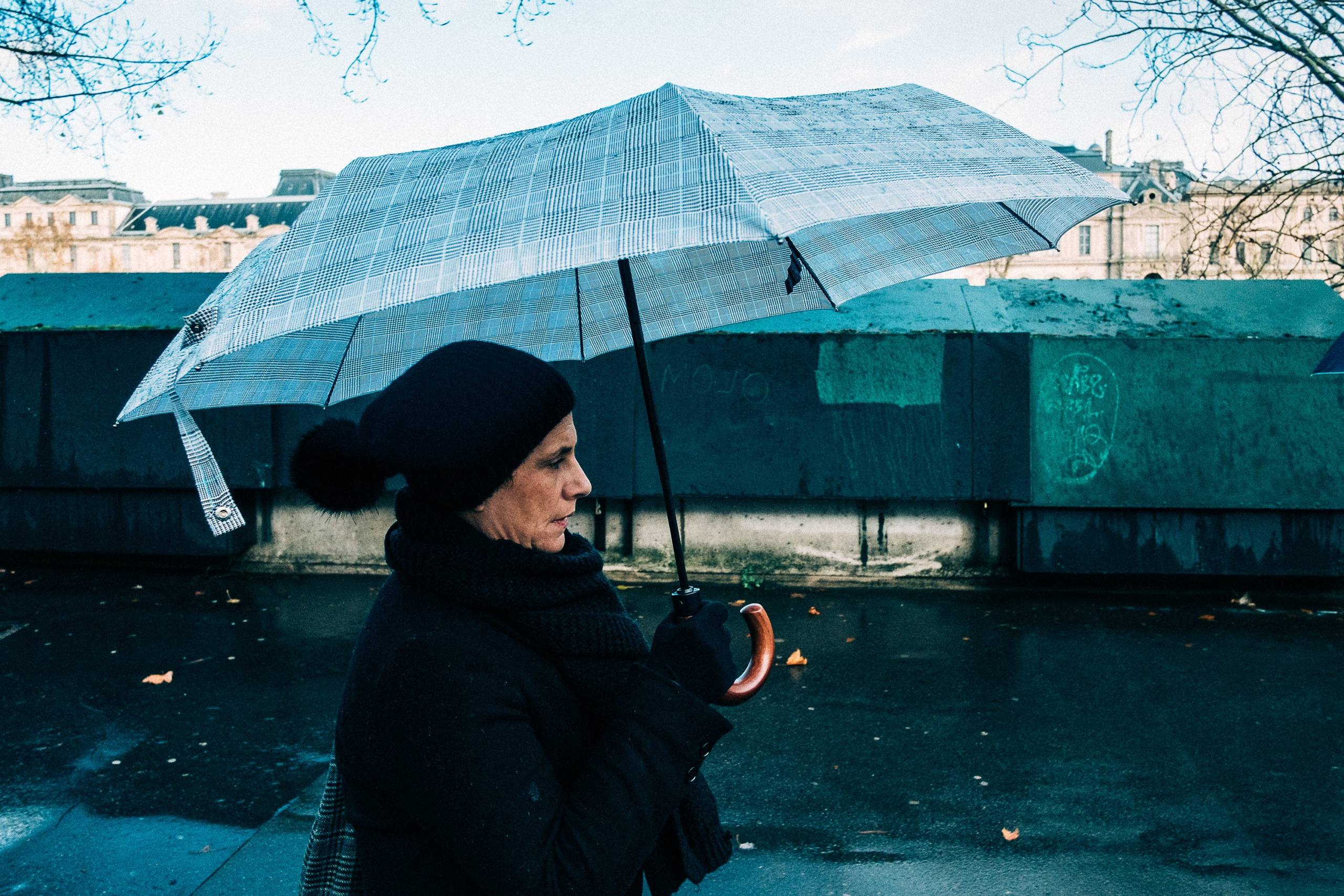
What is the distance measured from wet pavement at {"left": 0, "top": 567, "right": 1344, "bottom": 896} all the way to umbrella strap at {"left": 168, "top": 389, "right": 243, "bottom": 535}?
2.11 meters

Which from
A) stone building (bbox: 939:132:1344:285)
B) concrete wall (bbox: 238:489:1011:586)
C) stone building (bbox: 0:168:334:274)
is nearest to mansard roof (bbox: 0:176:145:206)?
stone building (bbox: 0:168:334:274)

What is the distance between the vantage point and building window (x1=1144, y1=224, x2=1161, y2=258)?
247 feet

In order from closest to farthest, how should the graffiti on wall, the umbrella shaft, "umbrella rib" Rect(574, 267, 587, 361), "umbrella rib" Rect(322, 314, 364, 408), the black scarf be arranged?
the black scarf < the umbrella shaft < "umbrella rib" Rect(322, 314, 364, 408) < "umbrella rib" Rect(574, 267, 587, 361) < the graffiti on wall

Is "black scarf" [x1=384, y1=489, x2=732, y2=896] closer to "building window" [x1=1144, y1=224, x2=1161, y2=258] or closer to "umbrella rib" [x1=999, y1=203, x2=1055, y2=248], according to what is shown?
"umbrella rib" [x1=999, y1=203, x2=1055, y2=248]

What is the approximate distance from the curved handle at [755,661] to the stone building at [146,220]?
280 feet

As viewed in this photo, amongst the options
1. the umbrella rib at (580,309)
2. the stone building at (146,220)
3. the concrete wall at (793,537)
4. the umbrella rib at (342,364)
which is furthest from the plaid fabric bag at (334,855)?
the stone building at (146,220)

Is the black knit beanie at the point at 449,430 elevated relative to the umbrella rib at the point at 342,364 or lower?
lower

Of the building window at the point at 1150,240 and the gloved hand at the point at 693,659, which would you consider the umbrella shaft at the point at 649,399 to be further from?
the building window at the point at 1150,240

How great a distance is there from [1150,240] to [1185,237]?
34823 mm

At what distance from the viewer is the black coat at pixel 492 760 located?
136 centimetres

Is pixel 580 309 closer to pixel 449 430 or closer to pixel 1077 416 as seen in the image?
pixel 449 430

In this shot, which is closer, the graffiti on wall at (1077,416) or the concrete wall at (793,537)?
the graffiti on wall at (1077,416)

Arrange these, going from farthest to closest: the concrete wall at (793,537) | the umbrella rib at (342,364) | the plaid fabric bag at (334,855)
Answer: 1. the concrete wall at (793,537)
2. the umbrella rib at (342,364)
3. the plaid fabric bag at (334,855)

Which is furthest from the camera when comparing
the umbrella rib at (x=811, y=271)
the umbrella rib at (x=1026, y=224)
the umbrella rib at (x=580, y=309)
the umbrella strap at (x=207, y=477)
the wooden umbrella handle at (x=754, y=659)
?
the umbrella rib at (x=1026, y=224)
